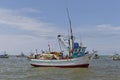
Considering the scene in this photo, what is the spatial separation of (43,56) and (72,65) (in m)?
8.31

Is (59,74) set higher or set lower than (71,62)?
lower

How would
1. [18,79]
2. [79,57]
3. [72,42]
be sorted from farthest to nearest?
[72,42] → [79,57] → [18,79]

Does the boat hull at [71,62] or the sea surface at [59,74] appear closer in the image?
the sea surface at [59,74]

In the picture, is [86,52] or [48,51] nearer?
[86,52]

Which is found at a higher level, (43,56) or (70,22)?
(70,22)

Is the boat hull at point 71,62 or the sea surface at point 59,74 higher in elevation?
the boat hull at point 71,62

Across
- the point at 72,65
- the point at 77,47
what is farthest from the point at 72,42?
the point at 72,65

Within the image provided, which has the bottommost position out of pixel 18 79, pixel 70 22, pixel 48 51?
pixel 18 79

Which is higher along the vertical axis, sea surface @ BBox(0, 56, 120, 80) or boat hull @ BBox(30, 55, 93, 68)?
boat hull @ BBox(30, 55, 93, 68)

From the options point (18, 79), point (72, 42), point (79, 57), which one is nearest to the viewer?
point (18, 79)

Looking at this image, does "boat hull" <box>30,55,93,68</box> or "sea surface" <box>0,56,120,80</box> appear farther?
"boat hull" <box>30,55,93,68</box>

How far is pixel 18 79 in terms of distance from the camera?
130ft

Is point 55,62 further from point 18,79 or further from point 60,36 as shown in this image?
point 18,79

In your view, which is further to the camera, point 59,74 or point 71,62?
point 71,62
